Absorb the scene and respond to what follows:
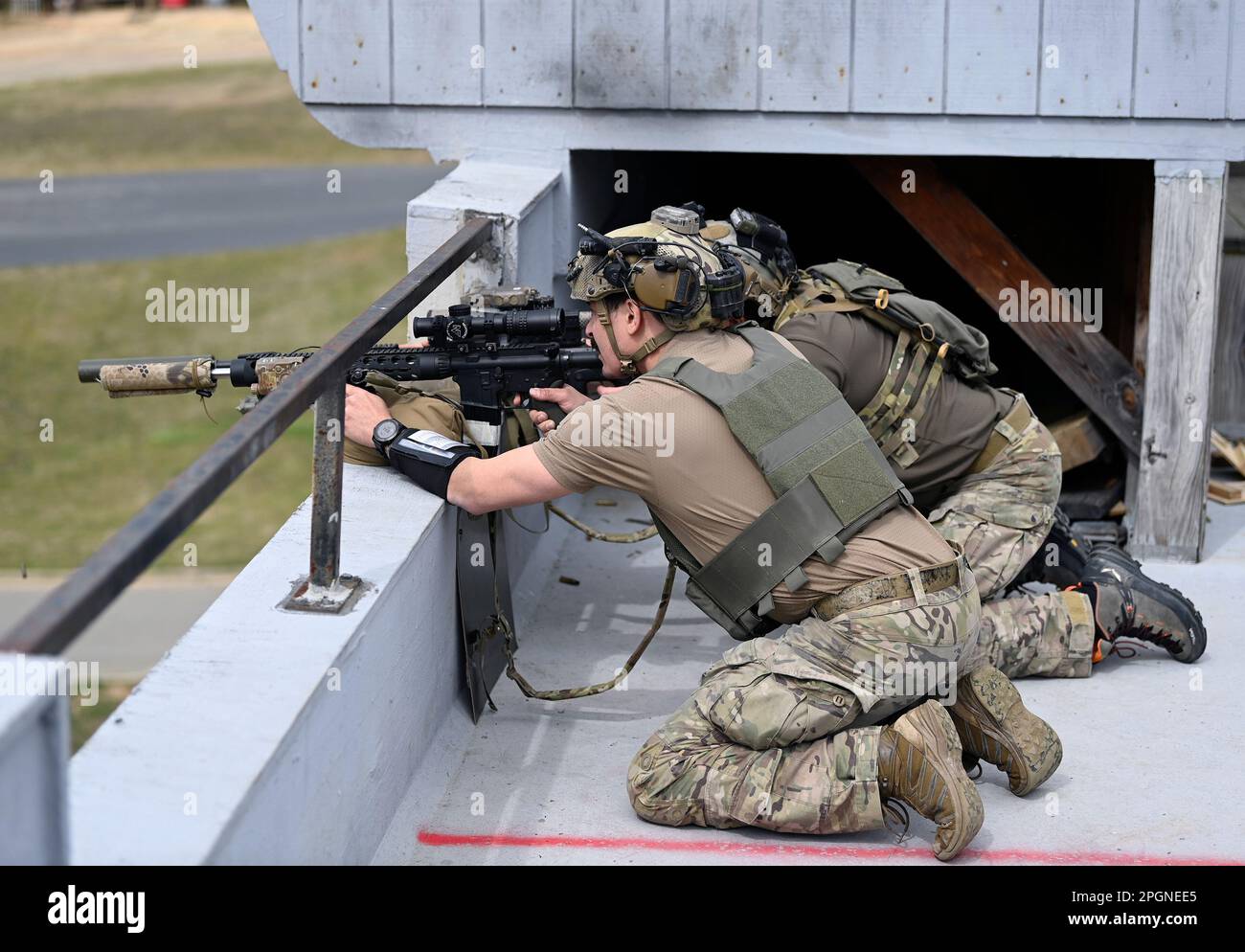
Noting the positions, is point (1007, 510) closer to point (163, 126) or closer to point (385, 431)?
point (385, 431)

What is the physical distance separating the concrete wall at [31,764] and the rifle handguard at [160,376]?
91.7 inches

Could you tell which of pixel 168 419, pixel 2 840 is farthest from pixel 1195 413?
pixel 168 419

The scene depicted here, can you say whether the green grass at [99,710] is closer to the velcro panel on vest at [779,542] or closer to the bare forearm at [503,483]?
the bare forearm at [503,483]

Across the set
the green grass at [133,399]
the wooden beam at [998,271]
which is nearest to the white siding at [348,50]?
the wooden beam at [998,271]

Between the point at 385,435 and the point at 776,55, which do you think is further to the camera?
the point at 776,55

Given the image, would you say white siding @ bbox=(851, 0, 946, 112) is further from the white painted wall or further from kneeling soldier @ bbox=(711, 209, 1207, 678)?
kneeling soldier @ bbox=(711, 209, 1207, 678)

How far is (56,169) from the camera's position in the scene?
2530cm

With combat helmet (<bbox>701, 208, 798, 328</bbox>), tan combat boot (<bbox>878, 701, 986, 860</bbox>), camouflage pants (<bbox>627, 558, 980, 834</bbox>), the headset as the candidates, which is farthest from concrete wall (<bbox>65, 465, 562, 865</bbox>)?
combat helmet (<bbox>701, 208, 798, 328</bbox>)

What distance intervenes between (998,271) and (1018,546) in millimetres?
1683

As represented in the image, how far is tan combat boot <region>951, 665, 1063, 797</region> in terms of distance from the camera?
4.10 m

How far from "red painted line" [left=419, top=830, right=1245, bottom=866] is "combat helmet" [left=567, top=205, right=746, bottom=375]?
4.18 feet

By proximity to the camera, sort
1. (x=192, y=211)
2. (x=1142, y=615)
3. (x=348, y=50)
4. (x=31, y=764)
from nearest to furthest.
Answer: (x=31, y=764), (x=1142, y=615), (x=348, y=50), (x=192, y=211)

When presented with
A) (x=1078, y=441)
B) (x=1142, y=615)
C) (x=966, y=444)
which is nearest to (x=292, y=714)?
(x=966, y=444)

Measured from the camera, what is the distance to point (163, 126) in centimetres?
2767
